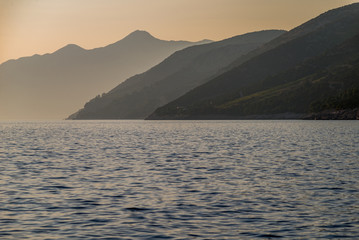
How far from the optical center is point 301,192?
147ft

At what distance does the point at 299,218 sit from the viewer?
3431 centimetres

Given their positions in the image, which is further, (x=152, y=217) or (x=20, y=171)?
(x=20, y=171)

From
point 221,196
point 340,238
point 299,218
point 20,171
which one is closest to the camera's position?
point 340,238

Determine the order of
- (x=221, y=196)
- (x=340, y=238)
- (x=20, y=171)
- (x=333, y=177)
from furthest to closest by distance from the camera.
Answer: (x=20, y=171), (x=333, y=177), (x=221, y=196), (x=340, y=238)

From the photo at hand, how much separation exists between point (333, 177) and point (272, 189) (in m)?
10.7

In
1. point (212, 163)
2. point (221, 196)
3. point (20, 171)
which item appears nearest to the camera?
point (221, 196)

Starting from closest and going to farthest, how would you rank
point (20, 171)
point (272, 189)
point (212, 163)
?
1. point (272, 189)
2. point (20, 171)
3. point (212, 163)

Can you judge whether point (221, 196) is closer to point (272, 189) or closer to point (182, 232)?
point (272, 189)

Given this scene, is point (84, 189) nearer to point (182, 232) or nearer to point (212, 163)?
point (182, 232)

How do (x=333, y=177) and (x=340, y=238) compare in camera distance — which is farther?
(x=333, y=177)

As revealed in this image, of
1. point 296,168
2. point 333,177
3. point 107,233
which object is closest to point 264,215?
point 107,233

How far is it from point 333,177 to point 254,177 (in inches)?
301

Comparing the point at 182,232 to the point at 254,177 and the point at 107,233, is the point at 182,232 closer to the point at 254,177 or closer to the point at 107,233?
the point at 107,233

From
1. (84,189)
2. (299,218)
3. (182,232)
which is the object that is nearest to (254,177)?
(84,189)
